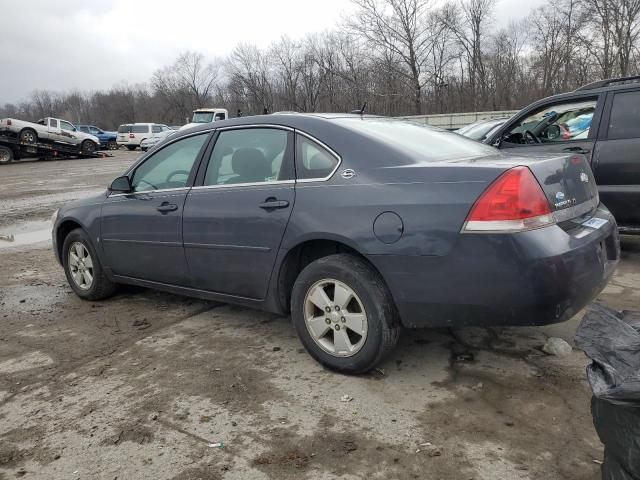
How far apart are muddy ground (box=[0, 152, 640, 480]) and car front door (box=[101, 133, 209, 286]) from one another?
0.48 metres

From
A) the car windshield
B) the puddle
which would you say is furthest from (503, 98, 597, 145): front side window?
the car windshield

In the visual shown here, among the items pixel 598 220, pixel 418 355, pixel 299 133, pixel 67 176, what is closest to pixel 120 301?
pixel 299 133

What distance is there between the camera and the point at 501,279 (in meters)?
2.60

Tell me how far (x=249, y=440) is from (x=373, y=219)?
1314 mm

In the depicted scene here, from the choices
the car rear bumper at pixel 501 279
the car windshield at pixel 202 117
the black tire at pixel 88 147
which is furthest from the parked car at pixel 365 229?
the black tire at pixel 88 147

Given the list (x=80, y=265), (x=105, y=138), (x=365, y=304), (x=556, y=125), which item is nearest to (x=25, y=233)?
(x=80, y=265)

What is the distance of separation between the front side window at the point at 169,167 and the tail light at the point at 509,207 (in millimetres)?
2275

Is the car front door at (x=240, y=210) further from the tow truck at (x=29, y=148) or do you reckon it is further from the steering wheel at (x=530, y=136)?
the tow truck at (x=29, y=148)

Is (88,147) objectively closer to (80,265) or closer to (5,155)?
(5,155)

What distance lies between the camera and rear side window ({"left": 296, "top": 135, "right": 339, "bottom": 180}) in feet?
10.6

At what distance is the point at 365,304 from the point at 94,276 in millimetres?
2956

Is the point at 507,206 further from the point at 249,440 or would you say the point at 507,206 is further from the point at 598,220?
the point at 249,440

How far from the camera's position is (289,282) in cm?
348

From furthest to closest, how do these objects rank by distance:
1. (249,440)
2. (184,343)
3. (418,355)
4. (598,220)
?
(184,343)
(418,355)
(598,220)
(249,440)
